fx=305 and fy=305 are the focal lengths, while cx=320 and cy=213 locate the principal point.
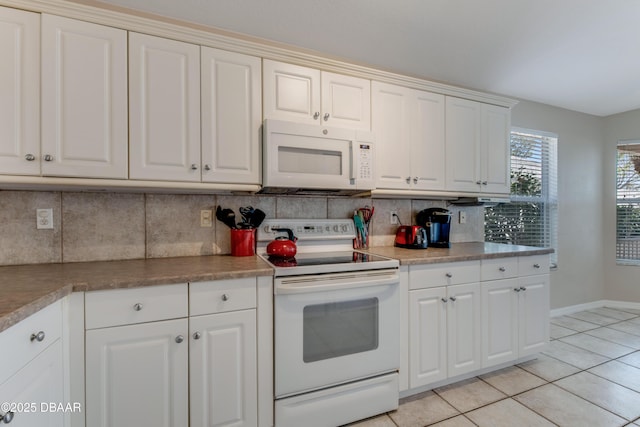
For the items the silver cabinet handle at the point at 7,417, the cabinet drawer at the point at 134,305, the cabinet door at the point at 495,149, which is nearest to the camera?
the silver cabinet handle at the point at 7,417

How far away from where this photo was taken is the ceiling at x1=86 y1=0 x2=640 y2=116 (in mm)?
1717

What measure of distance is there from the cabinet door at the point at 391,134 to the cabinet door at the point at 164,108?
122cm

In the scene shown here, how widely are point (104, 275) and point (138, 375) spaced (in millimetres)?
472

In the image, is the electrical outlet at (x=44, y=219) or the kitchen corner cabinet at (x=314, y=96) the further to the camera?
the kitchen corner cabinet at (x=314, y=96)

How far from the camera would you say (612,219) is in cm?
386

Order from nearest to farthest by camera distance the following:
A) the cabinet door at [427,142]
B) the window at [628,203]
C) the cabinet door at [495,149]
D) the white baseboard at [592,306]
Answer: the cabinet door at [427,142]
the cabinet door at [495,149]
the white baseboard at [592,306]
the window at [628,203]

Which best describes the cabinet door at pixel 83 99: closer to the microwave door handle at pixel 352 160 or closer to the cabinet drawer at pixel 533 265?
the microwave door handle at pixel 352 160

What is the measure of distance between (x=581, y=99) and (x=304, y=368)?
3.94m

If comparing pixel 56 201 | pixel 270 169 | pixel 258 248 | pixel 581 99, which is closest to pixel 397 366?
pixel 258 248

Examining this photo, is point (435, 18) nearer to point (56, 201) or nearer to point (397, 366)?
point (397, 366)

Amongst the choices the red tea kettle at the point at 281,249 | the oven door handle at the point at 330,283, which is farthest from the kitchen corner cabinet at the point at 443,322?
the red tea kettle at the point at 281,249

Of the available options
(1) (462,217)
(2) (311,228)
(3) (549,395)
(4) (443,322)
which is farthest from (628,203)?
(2) (311,228)

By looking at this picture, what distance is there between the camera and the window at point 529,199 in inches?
132

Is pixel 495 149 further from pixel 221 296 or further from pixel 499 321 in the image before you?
pixel 221 296
